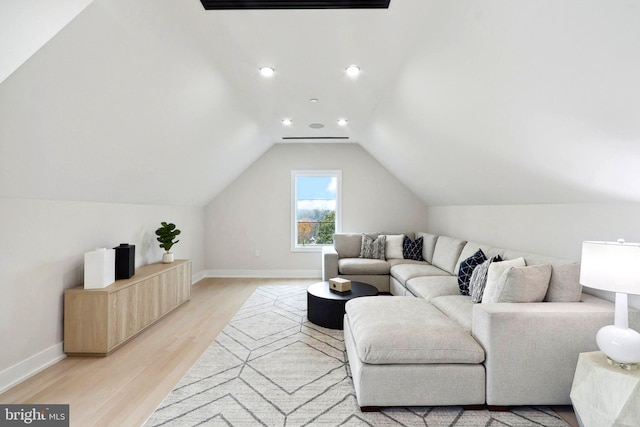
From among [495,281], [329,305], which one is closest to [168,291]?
[329,305]

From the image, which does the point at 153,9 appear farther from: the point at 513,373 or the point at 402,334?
the point at 513,373

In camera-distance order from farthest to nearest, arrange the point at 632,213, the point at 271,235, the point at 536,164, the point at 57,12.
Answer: the point at 271,235
the point at 536,164
the point at 632,213
the point at 57,12

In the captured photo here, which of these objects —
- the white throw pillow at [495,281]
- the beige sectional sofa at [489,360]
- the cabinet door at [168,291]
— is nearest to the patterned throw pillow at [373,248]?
the white throw pillow at [495,281]

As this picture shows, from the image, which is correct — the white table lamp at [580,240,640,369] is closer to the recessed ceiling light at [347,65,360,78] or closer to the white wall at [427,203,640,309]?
the white wall at [427,203,640,309]

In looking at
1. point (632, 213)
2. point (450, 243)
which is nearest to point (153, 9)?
point (632, 213)

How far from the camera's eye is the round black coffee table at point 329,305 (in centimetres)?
328

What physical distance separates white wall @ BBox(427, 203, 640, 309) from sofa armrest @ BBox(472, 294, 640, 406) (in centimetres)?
60

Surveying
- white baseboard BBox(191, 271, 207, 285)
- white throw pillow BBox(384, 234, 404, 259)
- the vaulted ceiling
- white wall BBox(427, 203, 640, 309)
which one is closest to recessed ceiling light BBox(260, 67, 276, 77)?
the vaulted ceiling

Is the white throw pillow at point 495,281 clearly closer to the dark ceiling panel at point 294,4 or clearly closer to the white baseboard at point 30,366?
the dark ceiling panel at point 294,4

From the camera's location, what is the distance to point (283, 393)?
2154 millimetres

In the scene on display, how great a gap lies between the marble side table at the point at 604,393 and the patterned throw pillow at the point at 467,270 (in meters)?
1.29

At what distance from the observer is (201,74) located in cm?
272

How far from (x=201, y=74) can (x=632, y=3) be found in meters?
2.74

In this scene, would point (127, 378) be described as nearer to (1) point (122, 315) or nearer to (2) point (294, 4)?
(1) point (122, 315)
